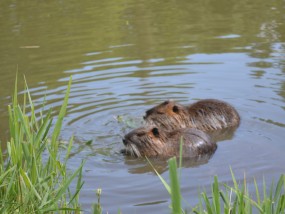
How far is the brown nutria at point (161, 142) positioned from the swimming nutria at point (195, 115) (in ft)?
1.93

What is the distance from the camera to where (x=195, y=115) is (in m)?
6.73

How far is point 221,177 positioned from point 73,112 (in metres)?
2.41

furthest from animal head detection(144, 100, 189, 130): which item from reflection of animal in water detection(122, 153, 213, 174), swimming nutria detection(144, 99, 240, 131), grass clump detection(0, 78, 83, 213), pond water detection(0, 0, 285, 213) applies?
grass clump detection(0, 78, 83, 213)

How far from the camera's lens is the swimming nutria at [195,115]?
21.7 ft

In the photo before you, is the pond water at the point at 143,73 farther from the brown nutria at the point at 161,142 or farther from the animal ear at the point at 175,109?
the animal ear at the point at 175,109

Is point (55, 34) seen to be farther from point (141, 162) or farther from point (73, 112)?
point (141, 162)

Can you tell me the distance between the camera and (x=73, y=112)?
7.10 meters

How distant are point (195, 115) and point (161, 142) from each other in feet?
2.74

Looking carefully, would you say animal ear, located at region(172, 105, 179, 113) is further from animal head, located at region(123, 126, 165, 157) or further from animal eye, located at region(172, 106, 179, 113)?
animal head, located at region(123, 126, 165, 157)

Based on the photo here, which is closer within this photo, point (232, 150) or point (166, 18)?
point (232, 150)

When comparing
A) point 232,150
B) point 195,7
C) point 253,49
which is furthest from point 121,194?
point 195,7

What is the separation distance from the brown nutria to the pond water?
0.49 ft

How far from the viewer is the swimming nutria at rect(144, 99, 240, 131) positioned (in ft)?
21.7

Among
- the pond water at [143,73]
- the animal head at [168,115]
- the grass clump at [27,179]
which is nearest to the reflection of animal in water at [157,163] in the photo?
the pond water at [143,73]
